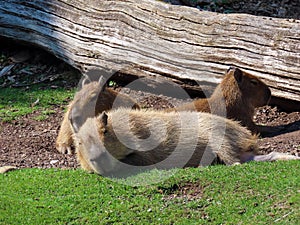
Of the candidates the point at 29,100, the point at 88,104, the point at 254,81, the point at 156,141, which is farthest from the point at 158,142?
the point at 29,100

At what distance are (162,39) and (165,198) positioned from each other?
3617 mm

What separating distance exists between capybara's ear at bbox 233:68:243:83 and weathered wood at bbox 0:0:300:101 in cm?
22

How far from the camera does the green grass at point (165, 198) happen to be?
4949 millimetres

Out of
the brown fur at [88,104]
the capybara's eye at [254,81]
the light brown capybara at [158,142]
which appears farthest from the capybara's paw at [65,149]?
the capybara's eye at [254,81]

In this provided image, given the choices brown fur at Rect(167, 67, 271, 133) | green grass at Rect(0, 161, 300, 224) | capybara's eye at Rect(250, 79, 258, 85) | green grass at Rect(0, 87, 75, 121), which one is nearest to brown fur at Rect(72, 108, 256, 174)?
green grass at Rect(0, 161, 300, 224)

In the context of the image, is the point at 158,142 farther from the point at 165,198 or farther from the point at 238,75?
the point at 238,75

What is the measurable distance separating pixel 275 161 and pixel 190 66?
8.25ft

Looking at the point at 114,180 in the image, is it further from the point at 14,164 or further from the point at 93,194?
the point at 14,164

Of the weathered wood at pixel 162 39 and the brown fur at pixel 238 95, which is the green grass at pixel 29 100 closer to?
the weathered wood at pixel 162 39

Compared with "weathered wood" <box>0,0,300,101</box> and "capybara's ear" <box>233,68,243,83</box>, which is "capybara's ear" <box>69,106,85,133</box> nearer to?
"weathered wood" <box>0,0,300,101</box>

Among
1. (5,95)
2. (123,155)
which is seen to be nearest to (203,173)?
(123,155)

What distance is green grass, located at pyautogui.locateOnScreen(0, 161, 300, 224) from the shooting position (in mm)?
4949

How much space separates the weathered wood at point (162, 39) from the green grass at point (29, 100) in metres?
0.58

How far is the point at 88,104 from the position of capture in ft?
24.8
